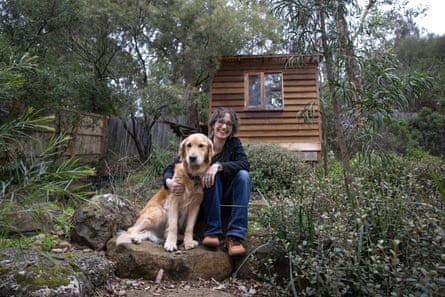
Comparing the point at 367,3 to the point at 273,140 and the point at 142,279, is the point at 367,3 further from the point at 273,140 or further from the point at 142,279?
the point at 142,279

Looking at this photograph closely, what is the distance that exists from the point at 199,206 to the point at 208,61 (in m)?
7.27

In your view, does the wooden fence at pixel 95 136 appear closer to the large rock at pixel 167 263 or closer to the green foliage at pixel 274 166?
the green foliage at pixel 274 166

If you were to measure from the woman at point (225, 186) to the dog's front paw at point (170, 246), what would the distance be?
0.27m

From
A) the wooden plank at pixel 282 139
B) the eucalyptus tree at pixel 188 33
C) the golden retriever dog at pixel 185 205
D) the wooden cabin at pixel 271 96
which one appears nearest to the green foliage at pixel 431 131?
the wooden plank at pixel 282 139

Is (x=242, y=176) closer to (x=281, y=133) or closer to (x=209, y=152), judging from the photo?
(x=209, y=152)

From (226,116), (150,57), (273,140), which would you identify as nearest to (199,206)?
(226,116)

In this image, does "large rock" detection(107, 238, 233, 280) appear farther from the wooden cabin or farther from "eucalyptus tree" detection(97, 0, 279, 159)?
the wooden cabin

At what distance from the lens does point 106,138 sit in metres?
10.9

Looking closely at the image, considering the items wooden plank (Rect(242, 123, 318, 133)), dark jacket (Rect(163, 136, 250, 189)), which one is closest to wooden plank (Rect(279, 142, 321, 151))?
wooden plank (Rect(242, 123, 318, 133))

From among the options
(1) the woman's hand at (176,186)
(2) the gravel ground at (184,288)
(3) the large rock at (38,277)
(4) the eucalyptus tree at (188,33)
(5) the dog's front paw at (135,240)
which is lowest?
(2) the gravel ground at (184,288)

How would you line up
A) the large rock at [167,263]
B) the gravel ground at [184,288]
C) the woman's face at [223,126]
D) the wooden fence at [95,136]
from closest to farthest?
the gravel ground at [184,288], the large rock at [167,263], the woman's face at [223,126], the wooden fence at [95,136]

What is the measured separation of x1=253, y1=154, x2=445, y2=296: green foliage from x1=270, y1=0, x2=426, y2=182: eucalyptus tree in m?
1.16

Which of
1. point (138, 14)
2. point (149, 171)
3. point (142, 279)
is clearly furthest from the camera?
point (138, 14)

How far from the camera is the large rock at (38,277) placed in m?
1.62
